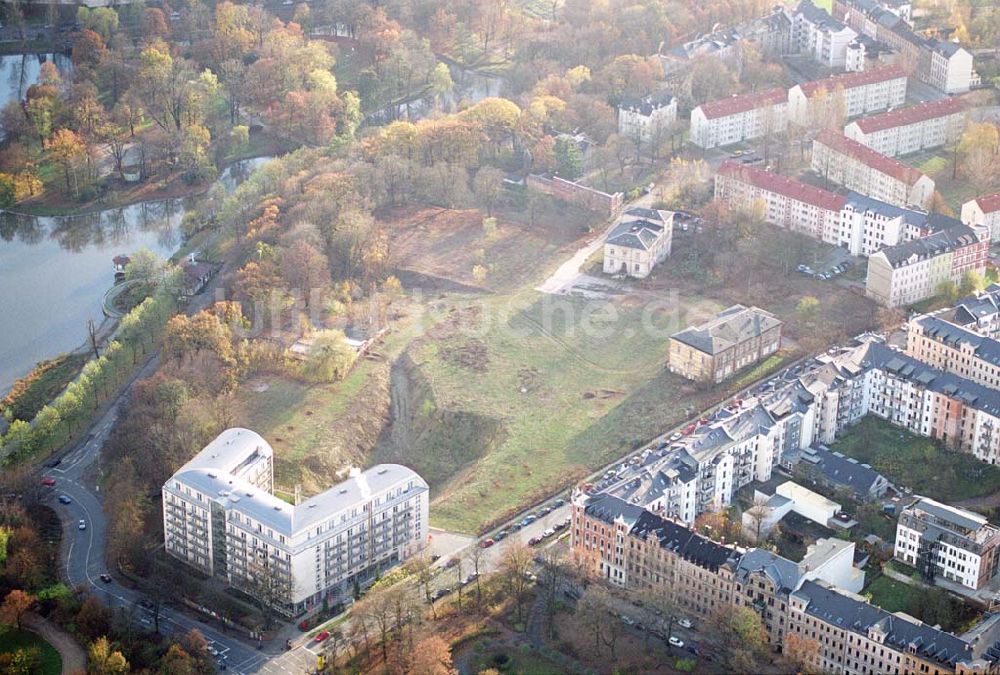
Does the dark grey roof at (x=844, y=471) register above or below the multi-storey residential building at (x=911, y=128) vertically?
below

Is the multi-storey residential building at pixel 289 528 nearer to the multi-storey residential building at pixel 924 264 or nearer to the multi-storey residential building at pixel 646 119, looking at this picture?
the multi-storey residential building at pixel 924 264

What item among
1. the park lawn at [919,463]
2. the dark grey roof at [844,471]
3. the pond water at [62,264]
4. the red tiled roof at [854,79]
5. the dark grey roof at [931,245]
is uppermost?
the red tiled roof at [854,79]

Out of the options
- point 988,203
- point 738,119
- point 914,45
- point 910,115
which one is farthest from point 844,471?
point 914,45

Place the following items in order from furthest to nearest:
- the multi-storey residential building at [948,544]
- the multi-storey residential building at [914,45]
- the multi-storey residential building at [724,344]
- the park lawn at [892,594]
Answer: the multi-storey residential building at [914,45], the multi-storey residential building at [724,344], the multi-storey residential building at [948,544], the park lawn at [892,594]

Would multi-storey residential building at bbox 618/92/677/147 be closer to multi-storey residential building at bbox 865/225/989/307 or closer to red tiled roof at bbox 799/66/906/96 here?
red tiled roof at bbox 799/66/906/96

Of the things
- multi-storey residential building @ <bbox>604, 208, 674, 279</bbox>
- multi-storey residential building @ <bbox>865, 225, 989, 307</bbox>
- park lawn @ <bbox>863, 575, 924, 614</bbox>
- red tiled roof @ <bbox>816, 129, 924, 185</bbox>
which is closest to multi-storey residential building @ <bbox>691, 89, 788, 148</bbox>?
red tiled roof @ <bbox>816, 129, 924, 185</bbox>

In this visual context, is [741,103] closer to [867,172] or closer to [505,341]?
[867,172]

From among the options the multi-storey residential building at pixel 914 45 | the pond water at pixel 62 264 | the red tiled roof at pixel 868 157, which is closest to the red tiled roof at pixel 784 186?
the red tiled roof at pixel 868 157
